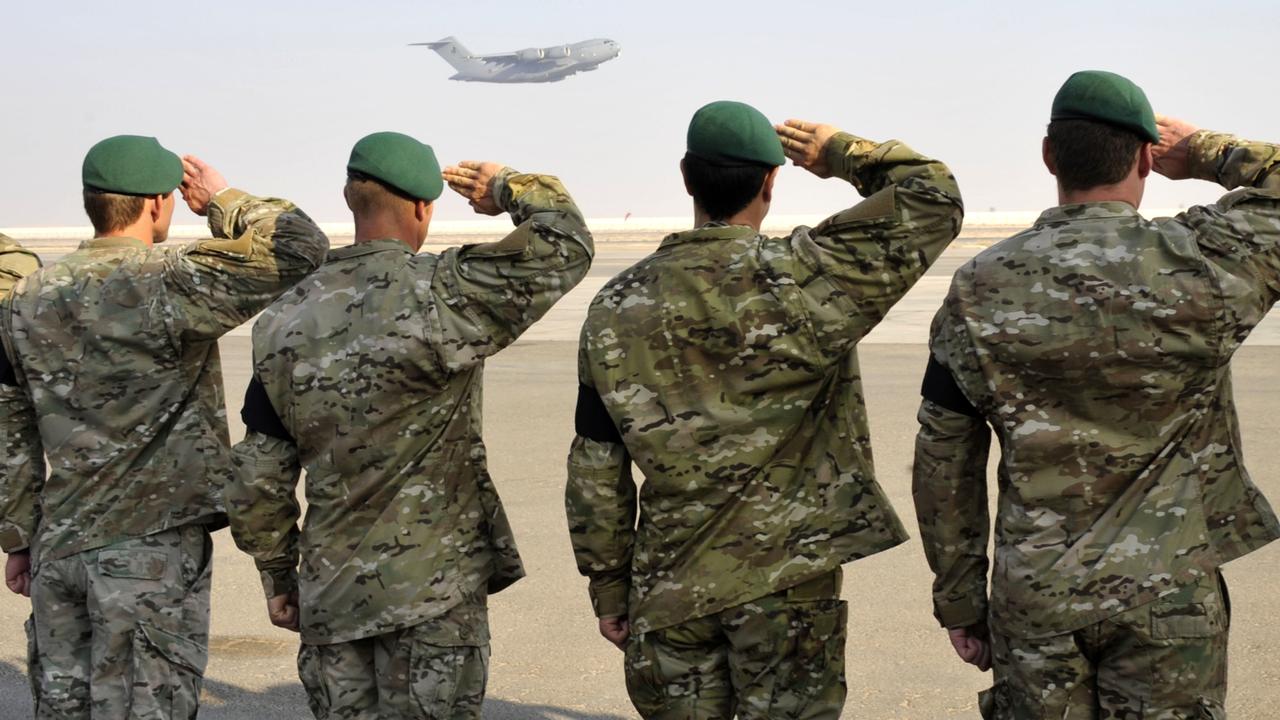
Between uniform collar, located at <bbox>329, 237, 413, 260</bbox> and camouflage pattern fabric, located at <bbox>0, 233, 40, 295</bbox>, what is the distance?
1.42m

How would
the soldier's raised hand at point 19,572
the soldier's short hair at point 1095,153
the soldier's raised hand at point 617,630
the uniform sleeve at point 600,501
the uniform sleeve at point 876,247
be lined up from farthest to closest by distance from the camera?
the soldier's raised hand at point 19,572, the soldier's raised hand at point 617,630, the uniform sleeve at point 600,501, the uniform sleeve at point 876,247, the soldier's short hair at point 1095,153

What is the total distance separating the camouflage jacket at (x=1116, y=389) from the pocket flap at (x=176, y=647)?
7.61ft

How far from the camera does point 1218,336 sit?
9.41ft

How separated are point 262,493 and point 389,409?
44 cm

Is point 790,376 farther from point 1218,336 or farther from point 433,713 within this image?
point 433,713

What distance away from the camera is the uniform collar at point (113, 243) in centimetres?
392

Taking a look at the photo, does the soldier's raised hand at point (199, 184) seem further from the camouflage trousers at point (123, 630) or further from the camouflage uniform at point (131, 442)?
the camouflage trousers at point (123, 630)

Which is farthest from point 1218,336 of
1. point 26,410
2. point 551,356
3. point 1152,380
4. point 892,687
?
point 551,356

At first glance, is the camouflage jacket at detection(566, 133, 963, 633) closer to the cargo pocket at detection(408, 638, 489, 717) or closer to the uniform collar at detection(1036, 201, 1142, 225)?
the uniform collar at detection(1036, 201, 1142, 225)

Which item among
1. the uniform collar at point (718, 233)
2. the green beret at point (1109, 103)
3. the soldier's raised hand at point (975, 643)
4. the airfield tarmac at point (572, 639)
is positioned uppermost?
the green beret at point (1109, 103)

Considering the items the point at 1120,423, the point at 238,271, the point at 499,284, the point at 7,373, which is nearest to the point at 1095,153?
the point at 1120,423

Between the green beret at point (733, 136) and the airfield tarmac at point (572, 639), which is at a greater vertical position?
the green beret at point (733, 136)

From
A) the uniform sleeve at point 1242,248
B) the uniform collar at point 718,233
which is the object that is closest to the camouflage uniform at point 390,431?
the uniform collar at point 718,233

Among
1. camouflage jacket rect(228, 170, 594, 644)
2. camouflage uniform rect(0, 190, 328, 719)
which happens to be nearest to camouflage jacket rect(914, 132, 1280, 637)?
camouflage jacket rect(228, 170, 594, 644)
